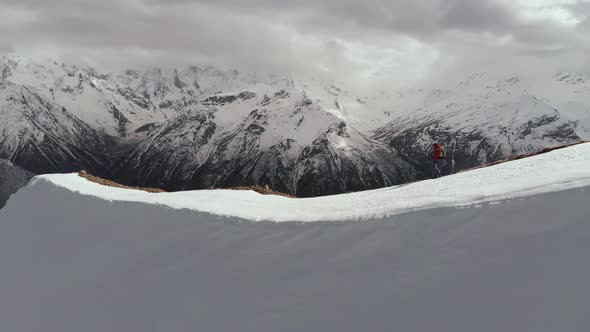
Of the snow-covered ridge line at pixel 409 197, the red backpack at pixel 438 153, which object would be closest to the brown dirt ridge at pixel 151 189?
the snow-covered ridge line at pixel 409 197

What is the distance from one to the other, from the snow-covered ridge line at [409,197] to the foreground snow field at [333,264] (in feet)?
0.32

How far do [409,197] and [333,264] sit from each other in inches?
201

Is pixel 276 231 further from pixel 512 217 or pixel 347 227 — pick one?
pixel 512 217

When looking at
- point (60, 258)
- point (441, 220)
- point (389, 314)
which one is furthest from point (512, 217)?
point (60, 258)

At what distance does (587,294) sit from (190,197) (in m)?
14.2

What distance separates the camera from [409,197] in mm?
16797

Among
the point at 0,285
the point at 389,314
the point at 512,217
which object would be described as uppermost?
the point at 512,217

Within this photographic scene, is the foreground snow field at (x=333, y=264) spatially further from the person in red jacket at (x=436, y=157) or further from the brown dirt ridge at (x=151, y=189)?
the person in red jacket at (x=436, y=157)

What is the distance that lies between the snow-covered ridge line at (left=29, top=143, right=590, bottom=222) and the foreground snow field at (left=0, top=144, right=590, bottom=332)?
0.32 feet

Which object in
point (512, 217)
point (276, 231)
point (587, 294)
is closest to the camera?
point (587, 294)

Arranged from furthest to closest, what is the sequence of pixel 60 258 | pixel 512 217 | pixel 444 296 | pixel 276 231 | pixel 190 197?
pixel 190 197
pixel 60 258
pixel 276 231
pixel 512 217
pixel 444 296

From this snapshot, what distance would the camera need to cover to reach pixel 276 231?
14.6 meters

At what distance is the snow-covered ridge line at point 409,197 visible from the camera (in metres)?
13.1

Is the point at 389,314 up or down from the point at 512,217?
down
